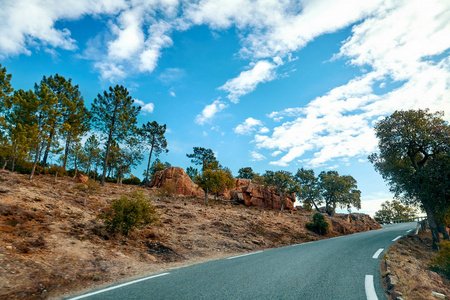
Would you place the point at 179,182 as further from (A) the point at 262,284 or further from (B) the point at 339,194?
(A) the point at 262,284

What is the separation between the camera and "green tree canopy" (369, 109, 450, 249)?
17.7 m

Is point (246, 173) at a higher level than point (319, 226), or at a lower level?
higher

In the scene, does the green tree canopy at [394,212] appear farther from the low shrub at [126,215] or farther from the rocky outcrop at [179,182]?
the low shrub at [126,215]

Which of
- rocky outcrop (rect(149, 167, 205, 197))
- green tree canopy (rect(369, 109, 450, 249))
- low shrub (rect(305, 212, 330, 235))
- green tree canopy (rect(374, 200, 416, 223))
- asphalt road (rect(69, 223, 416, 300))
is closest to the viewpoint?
asphalt road (rect(69, 223, 416, 300))

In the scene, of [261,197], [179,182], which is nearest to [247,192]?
[261,197]

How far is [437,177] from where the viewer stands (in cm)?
1720

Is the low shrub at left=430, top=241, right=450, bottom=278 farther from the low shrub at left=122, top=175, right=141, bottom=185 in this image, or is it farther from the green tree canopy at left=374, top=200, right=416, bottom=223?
the green tree canopy at left=374, top=200, right=416, bottom=223

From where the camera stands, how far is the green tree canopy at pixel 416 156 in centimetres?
1774

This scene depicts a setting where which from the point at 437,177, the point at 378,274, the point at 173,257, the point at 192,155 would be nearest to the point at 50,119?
the point at 173,257

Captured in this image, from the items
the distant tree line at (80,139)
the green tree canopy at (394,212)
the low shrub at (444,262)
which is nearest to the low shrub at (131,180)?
the distant tree line at (80,139)

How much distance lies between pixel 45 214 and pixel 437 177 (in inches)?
981

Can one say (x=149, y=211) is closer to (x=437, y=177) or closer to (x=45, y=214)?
(x=45, y=214)

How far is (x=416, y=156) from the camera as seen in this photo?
20.8m

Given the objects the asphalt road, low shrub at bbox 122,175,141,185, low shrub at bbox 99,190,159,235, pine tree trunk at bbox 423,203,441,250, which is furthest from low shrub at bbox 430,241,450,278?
low shrub at bbox 122,175,141,185
